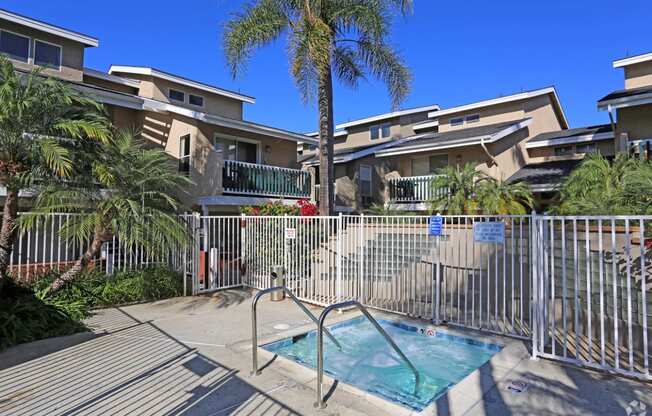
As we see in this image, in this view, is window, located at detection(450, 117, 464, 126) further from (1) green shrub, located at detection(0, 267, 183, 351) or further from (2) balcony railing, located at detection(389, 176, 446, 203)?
(1) green shrub, located at detection(0, 267, 183, 351)

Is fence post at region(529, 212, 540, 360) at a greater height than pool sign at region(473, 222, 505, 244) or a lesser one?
lesser

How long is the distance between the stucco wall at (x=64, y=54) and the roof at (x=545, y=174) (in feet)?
59.5

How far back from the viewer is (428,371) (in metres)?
5.82

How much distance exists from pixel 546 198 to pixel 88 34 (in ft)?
65.6

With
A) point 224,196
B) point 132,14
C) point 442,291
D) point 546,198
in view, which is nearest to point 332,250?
point 442,291

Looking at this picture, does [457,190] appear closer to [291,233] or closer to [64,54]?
[291,233]

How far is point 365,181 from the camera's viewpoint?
20500 mm

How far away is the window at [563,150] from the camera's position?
19.0m

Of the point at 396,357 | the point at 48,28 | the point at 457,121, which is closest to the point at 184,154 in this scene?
the point at 48,28

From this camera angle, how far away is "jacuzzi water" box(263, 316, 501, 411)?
5414 millimetres

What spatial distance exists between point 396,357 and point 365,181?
1472cm

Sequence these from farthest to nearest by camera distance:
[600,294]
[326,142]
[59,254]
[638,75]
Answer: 1. [638,75]
2. [326,142]
3. [59,254]
4. [600,294]

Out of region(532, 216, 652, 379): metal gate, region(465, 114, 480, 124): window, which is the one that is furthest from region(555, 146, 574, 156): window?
region(532, 216, 652, 379): metal gate

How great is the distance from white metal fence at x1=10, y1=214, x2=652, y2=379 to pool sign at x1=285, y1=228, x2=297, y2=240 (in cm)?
3
